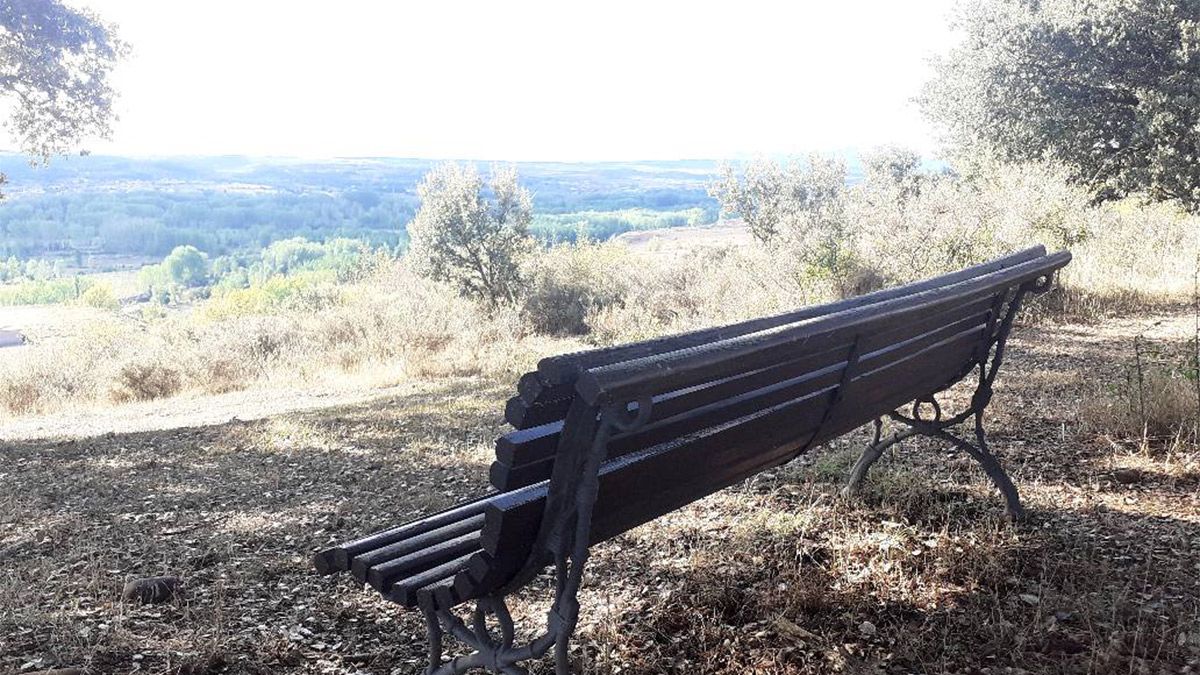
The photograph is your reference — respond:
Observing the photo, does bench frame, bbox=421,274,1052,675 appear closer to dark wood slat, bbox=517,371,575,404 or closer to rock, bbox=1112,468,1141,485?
dark wood slat, bbox=517,371,575,404

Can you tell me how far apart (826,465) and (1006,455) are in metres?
0.88

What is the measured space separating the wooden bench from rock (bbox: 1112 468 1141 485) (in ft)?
5.01

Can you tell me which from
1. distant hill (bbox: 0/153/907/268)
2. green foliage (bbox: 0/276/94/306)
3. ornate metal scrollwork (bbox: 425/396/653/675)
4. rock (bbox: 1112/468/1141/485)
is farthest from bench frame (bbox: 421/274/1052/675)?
green foliage (bbox: 0/276/94/306)

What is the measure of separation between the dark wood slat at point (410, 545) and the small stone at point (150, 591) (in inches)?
59.3

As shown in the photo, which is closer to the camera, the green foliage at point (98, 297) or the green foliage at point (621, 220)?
the green foliage at point (621, 220)

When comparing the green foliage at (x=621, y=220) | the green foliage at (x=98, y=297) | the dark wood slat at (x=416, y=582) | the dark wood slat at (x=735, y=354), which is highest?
the dark wood slat at (x=735, y=354)

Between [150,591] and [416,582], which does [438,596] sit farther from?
[150,591]

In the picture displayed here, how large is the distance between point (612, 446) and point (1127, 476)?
9.57ft

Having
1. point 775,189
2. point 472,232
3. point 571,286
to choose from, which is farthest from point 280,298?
point 775,189

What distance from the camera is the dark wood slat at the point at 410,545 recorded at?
1896mm

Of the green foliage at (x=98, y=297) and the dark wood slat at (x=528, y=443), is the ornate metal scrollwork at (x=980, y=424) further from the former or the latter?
the green foliage at (x=98, y=297)

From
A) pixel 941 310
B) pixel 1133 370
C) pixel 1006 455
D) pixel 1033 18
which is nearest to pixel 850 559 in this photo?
pixel 941 310

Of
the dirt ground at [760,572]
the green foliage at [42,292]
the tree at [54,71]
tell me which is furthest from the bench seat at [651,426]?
the green foliage at [42,292]

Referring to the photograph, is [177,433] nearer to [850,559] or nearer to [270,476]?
[270,476]
